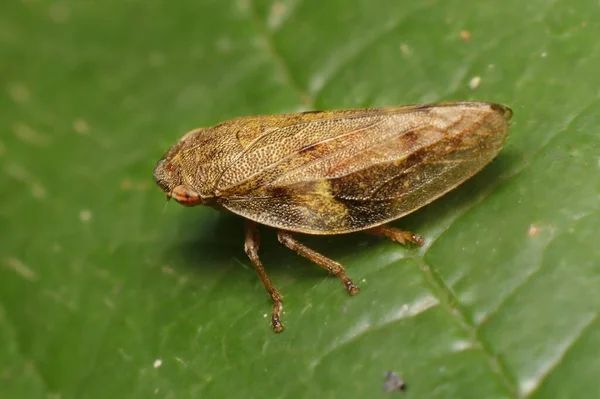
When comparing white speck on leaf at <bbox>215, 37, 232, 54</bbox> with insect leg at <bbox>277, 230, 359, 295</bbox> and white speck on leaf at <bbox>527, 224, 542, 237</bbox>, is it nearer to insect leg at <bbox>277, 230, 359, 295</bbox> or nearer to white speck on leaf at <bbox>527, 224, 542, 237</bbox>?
insect leg at <bbox>277, 230, 359, 295</bbox>

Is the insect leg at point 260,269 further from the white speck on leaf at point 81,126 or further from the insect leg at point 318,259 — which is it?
the white speck on leaf at point 81,126

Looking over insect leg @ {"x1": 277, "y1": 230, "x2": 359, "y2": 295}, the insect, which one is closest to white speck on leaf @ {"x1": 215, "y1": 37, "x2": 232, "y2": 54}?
the insect

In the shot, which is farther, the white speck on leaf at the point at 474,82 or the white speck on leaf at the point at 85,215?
the white speck on leaf at the point at 85,215

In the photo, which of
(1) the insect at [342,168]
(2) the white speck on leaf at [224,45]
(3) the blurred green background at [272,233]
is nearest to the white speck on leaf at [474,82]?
(3) the blurred green background at [272,233]

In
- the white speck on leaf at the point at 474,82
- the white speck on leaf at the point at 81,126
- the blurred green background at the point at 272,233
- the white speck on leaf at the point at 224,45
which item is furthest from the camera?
the white speck on leaf at the point at 81,126

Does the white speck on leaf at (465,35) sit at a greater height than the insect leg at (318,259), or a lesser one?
greater

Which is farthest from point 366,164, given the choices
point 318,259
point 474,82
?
point 474,82

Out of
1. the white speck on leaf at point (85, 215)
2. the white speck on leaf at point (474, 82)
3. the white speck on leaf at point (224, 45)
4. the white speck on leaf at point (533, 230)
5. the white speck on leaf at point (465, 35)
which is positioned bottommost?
the white speck on leaf at point (533, 230)

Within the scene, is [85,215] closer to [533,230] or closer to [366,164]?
[366,164]
